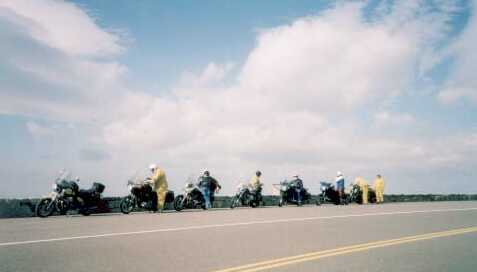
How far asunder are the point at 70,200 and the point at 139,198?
2.88m

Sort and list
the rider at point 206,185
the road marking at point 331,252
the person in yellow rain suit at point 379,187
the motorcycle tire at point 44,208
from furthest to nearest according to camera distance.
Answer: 1. the person in yellow rain suit at point 379,187
2. the rider at point 206,185
3. the motorcycle tire at point 44,208
4. the road marking at point 331,252

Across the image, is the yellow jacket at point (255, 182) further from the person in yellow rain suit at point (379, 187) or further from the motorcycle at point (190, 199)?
the person in yellow rain suit at point (379, 187)

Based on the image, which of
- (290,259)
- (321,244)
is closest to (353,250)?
(321,244)

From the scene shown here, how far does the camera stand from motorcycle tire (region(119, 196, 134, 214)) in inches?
718

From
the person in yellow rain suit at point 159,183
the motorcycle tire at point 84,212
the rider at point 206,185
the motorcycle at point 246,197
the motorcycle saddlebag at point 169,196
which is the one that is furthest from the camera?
the motorcycle at point 246,197

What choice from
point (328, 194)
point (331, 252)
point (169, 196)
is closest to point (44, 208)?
point (169, 196)

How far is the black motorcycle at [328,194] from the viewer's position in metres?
28.8

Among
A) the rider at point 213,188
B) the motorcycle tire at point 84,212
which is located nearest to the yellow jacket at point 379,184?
the rider at point 213,188

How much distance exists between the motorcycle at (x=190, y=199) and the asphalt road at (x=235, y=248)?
28.2ft

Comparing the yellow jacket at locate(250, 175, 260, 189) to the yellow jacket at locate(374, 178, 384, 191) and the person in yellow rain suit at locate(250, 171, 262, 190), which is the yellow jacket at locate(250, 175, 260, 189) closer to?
the person in yellow rain suit at locate(250, 171, 262, 190)

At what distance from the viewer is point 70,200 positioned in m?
16.8

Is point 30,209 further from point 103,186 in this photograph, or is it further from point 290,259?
point 290,259

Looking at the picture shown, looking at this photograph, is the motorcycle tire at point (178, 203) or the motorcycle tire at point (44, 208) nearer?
the motorcycle tire at point (44, 208)

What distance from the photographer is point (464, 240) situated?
10.3 m
